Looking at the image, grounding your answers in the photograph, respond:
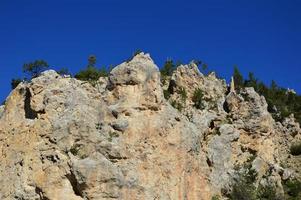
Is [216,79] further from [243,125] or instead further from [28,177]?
[28,177]

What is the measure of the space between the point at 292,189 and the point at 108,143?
18.3 metres

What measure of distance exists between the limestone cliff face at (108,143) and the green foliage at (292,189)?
5.99m

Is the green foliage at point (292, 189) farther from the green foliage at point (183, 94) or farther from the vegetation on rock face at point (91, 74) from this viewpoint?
the vegetation on rock face at point (91, 74)

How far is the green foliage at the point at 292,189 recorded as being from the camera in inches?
1667

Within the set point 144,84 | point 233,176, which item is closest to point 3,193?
point 144,84

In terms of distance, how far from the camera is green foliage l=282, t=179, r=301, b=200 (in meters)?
42.3

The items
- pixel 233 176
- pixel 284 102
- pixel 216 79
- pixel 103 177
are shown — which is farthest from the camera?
pixel 284 102

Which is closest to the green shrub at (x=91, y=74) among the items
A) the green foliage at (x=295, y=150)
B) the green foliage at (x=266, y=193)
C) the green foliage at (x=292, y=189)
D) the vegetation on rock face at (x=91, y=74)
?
the vegetation on rock face at (x=91, y=74)

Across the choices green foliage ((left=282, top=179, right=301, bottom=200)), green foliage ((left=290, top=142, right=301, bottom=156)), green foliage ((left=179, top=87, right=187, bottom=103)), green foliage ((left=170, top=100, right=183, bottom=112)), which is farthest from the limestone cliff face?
green foliage ((left=290, top=142, right=301, bottom=156))

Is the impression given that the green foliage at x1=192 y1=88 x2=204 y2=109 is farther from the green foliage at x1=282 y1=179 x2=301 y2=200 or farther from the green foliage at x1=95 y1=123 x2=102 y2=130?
the green foliage at x1=95 y1=123 x2=102 y2=130

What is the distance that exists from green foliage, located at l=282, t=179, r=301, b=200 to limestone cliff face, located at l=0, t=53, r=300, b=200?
5992 millimetres

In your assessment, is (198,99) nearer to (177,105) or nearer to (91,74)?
(177,105)

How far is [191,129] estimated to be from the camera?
36.6m

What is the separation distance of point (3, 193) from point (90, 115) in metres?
7.09
